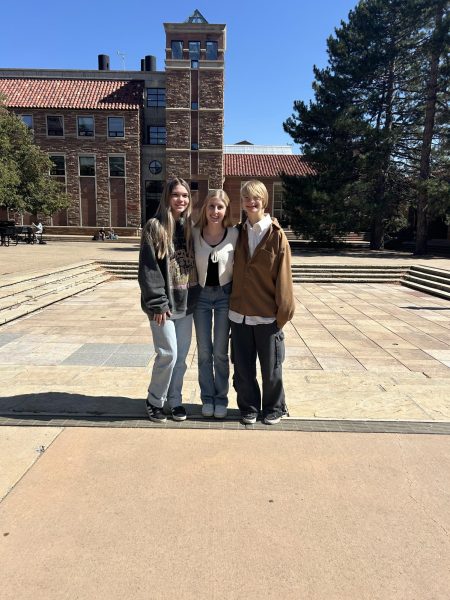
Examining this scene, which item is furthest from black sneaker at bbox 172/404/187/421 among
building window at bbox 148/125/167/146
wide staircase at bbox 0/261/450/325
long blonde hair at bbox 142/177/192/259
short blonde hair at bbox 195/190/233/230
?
building window at bbox 148/125/167/146

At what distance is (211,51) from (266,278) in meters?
35.1

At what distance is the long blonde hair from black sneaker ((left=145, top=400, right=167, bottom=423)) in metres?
1.25

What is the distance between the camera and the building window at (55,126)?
117ft

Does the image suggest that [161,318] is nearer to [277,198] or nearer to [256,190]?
[256,190]

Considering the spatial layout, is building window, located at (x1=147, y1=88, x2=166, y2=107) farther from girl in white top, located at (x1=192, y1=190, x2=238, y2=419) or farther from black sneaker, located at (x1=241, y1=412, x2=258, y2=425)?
black sneaker, located at (x1=241, y1=412, x2=258, y2=425)

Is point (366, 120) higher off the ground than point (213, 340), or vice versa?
point (366, 120)

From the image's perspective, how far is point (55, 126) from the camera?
35656 millimetres

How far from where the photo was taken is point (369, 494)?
8.71 ft

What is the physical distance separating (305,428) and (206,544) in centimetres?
152

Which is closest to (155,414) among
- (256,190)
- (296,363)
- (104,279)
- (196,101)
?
(256,190)

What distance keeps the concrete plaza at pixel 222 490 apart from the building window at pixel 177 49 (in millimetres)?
33994

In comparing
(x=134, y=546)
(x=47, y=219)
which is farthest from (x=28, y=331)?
(x=47, y=219)

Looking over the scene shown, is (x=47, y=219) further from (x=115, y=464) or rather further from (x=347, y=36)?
(x=115, y=464)

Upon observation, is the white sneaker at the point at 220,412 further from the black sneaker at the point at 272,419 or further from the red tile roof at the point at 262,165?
the red tile roof at the point at 262,165
